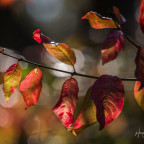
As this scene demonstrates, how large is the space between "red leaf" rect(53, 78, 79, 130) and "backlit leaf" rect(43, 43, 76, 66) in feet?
0.21

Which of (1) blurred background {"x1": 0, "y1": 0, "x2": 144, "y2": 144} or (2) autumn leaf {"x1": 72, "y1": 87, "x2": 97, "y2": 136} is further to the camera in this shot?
(1) blurred background {"x1": 0, "y1": 0, "x2": 144, "y2": 144}

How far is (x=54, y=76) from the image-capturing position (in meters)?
3.03

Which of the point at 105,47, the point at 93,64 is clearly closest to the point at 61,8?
the point at 93,64

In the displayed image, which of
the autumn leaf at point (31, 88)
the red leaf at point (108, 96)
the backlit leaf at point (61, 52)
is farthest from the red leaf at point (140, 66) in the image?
the autumn leaf at point (31, 88)

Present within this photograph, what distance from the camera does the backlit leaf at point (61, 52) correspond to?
63 cm

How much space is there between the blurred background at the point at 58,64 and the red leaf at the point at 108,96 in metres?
0.24

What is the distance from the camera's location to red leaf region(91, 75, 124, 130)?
1.69ft

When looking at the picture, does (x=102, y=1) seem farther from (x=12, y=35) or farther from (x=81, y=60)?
(x=12, y=35)

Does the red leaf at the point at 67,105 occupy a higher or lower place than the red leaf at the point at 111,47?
lower

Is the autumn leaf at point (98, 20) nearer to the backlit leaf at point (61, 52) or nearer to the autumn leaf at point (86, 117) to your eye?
the backlit leaf at point (61, 52)

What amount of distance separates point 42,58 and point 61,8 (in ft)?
7.89

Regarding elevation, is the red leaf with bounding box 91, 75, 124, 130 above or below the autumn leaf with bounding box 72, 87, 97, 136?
above

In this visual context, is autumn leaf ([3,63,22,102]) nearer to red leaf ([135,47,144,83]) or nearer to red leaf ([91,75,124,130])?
red leaf ([91,75,124,130])

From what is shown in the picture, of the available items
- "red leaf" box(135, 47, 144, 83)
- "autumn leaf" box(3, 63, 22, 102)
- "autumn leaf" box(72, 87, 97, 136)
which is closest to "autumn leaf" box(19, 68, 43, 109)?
"autumn leaf" box(3, 63, 22, 102)
